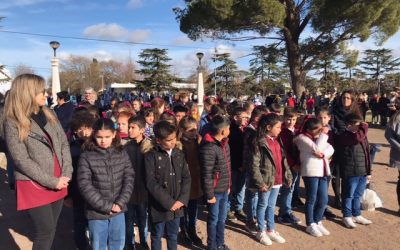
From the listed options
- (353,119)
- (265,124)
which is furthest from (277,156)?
(353,119)

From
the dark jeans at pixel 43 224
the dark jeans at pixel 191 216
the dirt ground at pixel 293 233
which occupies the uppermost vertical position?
the dark jeans at pixel 43 224

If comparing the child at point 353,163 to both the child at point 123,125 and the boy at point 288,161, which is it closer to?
the boy at point 288,161

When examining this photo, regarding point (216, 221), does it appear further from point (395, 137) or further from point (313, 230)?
point (395, 137)

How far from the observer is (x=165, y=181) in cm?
339

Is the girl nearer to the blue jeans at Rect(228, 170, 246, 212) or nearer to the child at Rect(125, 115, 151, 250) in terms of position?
the blue jeans at Rect(228, 170, 246, 212)

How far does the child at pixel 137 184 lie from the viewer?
12.3ft

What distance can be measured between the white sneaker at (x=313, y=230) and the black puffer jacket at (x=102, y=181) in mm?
2443

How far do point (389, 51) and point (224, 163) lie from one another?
60297 mm

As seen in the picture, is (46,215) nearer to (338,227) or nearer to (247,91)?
(338,227)

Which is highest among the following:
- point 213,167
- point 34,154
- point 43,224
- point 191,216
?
point 34,154

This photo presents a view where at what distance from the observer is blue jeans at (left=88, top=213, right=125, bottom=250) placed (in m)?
3.21

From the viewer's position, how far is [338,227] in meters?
4.77

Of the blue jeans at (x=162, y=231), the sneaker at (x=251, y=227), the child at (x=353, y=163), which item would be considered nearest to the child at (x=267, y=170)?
the sneaker at (x=251, y=227)

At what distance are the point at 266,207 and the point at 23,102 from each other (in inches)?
A: 112
